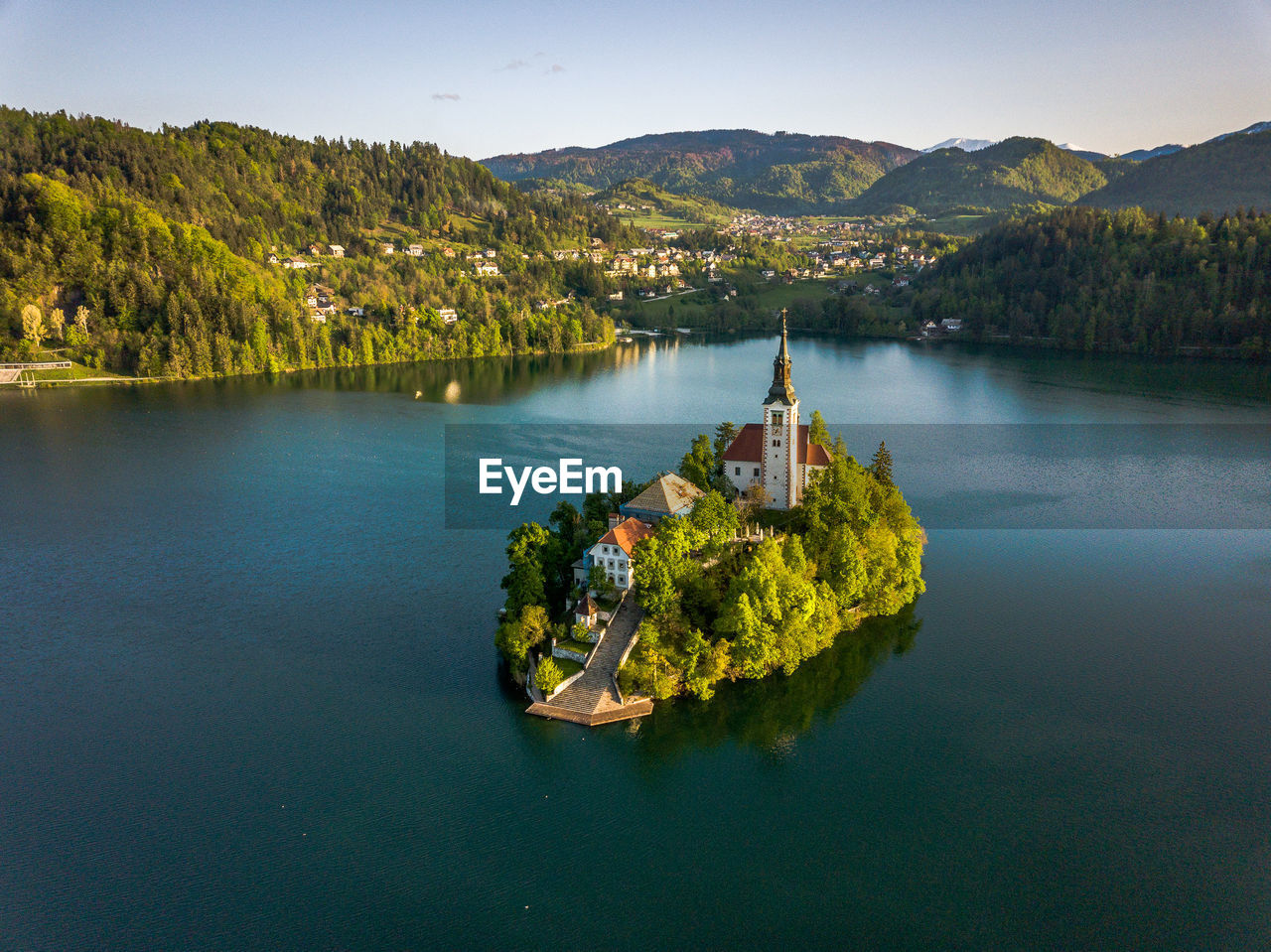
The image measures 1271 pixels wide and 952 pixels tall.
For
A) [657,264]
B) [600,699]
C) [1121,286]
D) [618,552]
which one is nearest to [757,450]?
[618,552]

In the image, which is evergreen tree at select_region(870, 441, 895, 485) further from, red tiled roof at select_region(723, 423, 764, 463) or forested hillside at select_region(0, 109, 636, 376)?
forested hillside at select_region(0, 109, 636, 376)

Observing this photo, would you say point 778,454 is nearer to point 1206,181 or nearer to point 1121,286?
point 1121,286

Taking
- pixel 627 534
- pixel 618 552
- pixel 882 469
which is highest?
pixel 882 469

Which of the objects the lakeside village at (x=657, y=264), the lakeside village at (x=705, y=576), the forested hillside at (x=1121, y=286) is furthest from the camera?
the lakeside village at (x=657, y=264)

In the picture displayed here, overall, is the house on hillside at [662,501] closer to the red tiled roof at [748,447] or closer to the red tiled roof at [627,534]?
the red tiled roof at [627,534]

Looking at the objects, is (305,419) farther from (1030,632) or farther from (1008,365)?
(1008,365)

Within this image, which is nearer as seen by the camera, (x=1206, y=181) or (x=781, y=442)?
(x=781, y=442)

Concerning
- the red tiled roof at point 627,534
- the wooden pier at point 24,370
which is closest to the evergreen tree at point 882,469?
the red tiled roof at point 627,534
